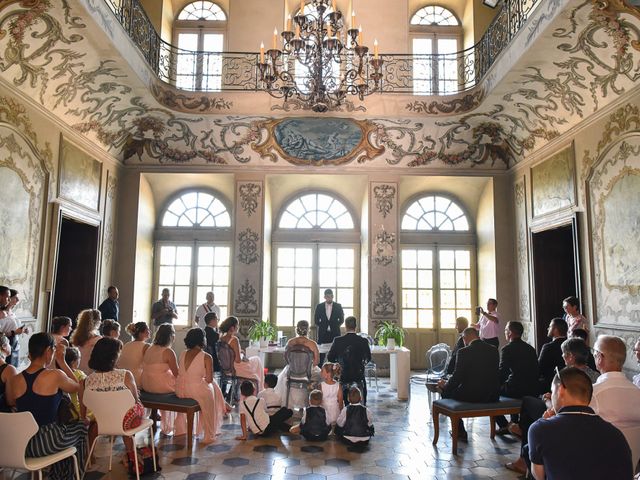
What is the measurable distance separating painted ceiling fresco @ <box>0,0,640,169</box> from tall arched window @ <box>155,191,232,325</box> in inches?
51.2

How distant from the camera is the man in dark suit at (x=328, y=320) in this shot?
26.4 ft

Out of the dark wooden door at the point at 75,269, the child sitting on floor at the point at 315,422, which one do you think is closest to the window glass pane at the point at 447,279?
the child sitting on floor at the point at 315,422

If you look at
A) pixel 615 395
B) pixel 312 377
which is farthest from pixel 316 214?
pixel 615 395

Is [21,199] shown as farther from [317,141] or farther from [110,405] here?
[317,141]

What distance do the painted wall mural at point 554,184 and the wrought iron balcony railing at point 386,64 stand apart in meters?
1.82

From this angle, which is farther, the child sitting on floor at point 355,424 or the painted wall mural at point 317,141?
the painted wall mural at point 317,141

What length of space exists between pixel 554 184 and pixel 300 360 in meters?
5.05

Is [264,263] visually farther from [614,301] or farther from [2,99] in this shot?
[614,301]

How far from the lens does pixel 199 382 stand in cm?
481

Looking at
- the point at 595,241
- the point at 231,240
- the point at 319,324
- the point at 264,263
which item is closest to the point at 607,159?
the point at 595,241

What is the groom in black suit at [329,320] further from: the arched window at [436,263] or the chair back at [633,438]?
the chair back at [633,438]

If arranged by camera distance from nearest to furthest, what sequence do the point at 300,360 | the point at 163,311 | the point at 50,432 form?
1. the point at 50,432
2. the point at 300,360
3. the point at 163,311

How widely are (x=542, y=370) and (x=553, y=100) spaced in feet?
14.0

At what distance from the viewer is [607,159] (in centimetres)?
653
